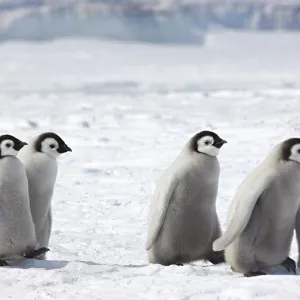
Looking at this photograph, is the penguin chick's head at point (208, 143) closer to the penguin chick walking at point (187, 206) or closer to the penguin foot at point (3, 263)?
the penguin chick walking at point (187, 206)

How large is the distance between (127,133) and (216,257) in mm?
6655

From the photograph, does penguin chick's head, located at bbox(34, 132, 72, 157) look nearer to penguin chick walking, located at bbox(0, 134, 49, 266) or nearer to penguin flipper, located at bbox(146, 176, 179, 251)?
penguin chick walking, located at bbox(0, 134, 49, 266)

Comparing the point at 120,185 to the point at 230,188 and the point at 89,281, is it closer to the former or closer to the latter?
the point at 230,188

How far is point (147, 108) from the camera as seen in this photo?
12992 millimetres

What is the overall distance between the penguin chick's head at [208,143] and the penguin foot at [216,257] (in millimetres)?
448

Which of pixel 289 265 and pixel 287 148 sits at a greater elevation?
pixel 287 148

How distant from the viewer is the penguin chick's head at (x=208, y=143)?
319cm

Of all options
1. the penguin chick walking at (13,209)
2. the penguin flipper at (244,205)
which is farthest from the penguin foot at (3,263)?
the penguin flipper at (244,205)

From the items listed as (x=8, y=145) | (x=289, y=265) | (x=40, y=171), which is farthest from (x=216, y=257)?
(x=8, y=145)

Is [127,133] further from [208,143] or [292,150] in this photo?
[292,150]

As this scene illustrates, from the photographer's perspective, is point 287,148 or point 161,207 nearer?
point 287,148

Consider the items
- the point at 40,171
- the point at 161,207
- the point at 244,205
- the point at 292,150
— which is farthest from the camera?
the point at 40,171

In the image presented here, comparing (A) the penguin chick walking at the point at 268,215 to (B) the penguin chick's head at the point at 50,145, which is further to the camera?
(B) the penguin chick's head at the point at 50,145

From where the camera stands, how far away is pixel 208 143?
3203 millimetres
